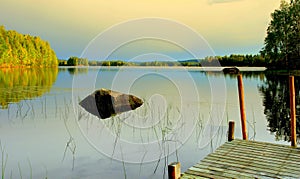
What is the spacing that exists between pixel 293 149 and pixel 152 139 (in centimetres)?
522

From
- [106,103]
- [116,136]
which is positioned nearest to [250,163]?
[116,136]

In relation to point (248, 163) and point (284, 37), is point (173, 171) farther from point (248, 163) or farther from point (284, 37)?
point (284, 37)

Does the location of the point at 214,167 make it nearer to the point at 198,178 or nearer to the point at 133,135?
the point at 198,178

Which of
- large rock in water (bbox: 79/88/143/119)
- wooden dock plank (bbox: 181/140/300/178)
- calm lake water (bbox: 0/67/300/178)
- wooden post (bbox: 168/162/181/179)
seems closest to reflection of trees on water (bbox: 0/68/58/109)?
calm lake water (bbox: 0/67/300/178)

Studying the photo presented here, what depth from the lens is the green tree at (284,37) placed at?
154 ft

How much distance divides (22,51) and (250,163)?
322 feet

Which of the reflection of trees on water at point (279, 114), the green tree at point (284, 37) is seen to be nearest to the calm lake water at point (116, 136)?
the reflection of trees on water at point (279, 114)

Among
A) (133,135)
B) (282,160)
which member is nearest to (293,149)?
(282,160)

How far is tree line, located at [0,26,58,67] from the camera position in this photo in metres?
82.6

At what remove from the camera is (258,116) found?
51.9ft

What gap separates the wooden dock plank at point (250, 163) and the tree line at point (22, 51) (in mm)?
85603

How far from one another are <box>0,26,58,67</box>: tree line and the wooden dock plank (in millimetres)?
85603

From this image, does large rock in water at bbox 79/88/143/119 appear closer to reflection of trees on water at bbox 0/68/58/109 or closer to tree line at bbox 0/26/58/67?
reflection of trees on water at bbox 0/68/58/109

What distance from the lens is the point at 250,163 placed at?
5.93m
